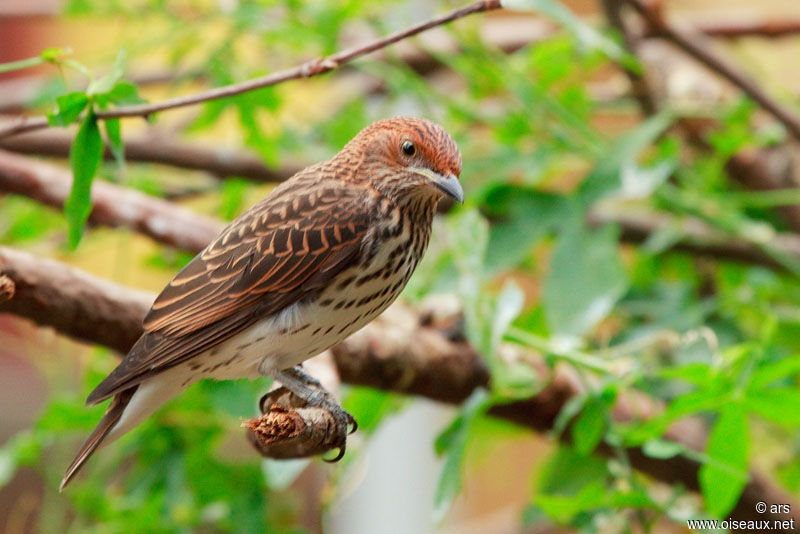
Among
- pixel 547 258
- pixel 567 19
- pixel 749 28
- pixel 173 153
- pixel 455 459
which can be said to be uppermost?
pixel 567 19

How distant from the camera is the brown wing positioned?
1.82m

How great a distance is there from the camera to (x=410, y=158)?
1986 millimetres

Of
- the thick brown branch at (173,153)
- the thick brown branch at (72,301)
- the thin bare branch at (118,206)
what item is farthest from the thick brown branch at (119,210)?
the thick brown branch at (72,301)

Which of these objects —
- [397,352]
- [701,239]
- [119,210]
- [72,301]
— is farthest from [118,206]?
[701,239]

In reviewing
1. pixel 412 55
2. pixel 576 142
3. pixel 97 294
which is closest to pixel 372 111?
pixel 412 55

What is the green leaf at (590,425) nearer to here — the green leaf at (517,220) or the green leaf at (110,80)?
the green leaf at (517,220)

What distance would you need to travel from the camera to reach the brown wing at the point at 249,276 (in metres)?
1.82

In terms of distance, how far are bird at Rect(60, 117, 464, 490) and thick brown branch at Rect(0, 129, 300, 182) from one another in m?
1.27

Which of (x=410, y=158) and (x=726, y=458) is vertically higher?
(x=410, y=158)

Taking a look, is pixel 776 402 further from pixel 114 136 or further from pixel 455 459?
pixel 114 136

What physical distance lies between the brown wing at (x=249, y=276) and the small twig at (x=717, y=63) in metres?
1.59

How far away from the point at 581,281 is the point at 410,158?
0.88 metres

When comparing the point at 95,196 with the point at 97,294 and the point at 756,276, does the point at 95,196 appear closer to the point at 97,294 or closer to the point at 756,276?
the point at 97,294

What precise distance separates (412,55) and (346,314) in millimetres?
2354
